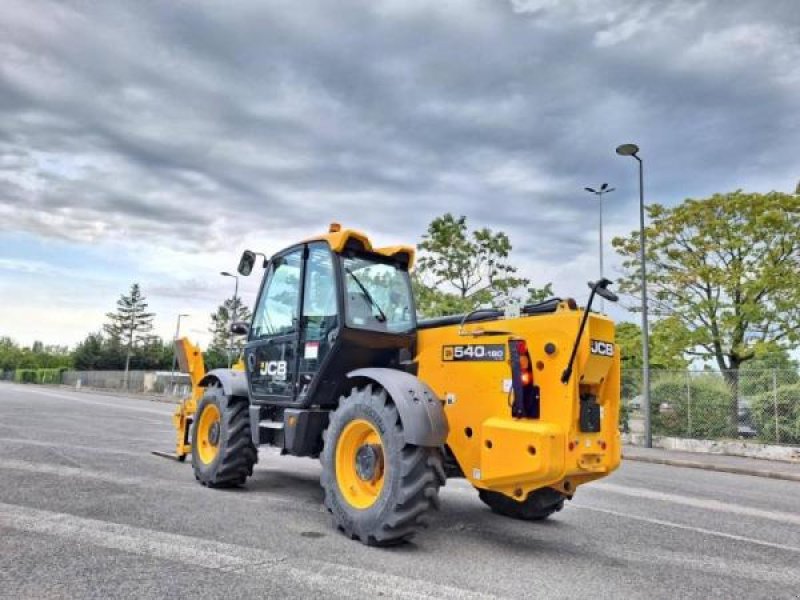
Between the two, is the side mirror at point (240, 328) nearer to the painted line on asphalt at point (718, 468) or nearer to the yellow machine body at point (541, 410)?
the yellow machine body at point (541, 410)

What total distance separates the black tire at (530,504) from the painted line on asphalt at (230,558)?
2.07 m

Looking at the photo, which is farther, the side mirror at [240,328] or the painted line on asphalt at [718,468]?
the painted line on asphalt at [718,468]

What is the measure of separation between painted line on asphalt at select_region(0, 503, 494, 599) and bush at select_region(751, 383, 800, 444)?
15.0 m

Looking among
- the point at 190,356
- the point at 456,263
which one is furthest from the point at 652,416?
the point at 190,356

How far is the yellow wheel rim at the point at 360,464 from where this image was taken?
5152 millimetres

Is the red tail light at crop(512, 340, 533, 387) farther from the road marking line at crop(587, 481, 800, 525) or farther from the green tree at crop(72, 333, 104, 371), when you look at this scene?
the green tree at crop(72, 333, 104, 371)

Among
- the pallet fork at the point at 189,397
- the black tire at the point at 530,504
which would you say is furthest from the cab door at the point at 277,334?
the black tire at the point at 530,504

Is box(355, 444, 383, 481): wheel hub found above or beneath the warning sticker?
beneath

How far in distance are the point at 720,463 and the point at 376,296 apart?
454 inches

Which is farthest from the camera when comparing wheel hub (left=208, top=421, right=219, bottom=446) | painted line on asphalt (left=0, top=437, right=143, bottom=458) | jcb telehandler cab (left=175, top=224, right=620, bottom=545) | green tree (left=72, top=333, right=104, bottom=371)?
green tree (left=72, top=333, right=104, bottom=371)

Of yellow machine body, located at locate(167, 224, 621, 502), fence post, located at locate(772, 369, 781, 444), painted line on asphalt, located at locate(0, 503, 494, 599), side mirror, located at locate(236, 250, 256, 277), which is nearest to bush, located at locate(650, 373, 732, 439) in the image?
fence post, located at locate(772, 369, 781, 444)

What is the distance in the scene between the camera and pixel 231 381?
23.9 ft

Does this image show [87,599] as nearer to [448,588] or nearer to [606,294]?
[448,588]

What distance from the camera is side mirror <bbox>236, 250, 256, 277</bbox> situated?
279 inches
